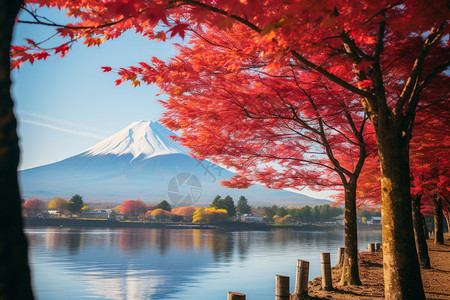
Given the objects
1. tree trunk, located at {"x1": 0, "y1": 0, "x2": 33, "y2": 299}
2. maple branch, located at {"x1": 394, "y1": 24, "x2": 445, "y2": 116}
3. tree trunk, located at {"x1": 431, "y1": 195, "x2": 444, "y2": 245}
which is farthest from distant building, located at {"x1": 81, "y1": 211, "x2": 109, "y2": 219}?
tree trunk, located at {"x1": 0, "y1": 0, "x2": 33, "y2": 299}

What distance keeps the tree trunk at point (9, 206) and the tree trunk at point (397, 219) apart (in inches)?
202

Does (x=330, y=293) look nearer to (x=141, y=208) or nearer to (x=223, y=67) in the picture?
(x=223, y=67)

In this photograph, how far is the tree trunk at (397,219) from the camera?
5355 mm

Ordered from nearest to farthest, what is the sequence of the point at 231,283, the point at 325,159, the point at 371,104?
the point at 371,104 → the point at 325,159 → the point at 231,283

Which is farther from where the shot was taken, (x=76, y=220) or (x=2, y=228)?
(x=76, y=220)

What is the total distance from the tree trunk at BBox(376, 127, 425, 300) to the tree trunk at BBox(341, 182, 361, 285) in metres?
4.15

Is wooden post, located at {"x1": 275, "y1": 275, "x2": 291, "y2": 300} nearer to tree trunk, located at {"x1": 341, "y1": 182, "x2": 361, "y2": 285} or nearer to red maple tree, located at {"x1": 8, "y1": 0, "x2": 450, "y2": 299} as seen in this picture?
red maple tree, located at {"x1": 8, "y1": 0, "x2": 450, "y2": 299}

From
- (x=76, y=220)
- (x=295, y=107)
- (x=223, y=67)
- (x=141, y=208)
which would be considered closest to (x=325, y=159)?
(x=295, y=107)

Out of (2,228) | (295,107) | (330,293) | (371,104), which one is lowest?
(330,293)

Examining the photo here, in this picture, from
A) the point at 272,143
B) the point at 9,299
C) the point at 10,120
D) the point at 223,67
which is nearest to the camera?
the point at 9,299

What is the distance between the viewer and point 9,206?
1879 millimetres

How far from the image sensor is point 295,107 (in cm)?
878

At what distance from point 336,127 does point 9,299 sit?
10499mm

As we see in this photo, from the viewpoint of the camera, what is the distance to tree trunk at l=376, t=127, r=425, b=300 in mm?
5355
